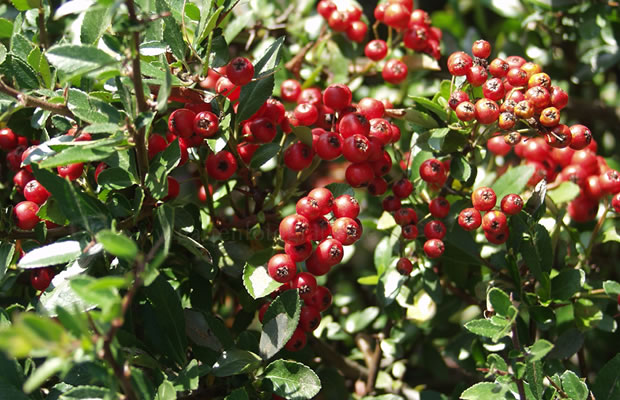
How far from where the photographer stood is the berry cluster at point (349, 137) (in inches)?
80.3

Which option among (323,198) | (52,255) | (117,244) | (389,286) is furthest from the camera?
(389,286)

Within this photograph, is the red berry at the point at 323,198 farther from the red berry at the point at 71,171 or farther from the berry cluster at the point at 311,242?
the red berry at the point at 71,171

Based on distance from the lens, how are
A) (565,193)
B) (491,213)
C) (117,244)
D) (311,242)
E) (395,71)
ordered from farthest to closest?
(395,71) → (565,193) → (491,213) → (311,242) → (117,244)

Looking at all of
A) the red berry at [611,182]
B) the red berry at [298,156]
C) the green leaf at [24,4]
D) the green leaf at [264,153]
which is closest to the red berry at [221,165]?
the green leaf at [264,153]

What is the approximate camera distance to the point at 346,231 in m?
1.88

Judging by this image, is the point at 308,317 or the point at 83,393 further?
the point at 308,317

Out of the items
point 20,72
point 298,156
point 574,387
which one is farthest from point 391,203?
point 20,72

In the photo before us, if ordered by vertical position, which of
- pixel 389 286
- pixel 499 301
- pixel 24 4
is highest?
pixel 24 4

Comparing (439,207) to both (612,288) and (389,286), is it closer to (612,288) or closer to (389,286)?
(389,286)

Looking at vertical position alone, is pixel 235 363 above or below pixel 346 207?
below

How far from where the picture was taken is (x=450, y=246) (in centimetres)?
243

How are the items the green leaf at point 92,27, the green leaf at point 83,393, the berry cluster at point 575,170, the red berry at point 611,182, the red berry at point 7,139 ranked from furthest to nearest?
the berry cluster at point 575,170, the red berry at point 611,182, the red berry at point 7,139, the green leaf at point 92,27, the green leaf at point 83,393

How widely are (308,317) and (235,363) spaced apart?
0.28m

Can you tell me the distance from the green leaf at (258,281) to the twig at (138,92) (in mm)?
460
